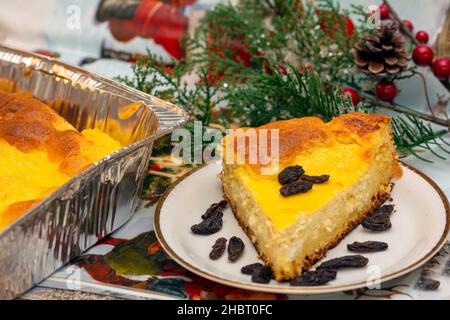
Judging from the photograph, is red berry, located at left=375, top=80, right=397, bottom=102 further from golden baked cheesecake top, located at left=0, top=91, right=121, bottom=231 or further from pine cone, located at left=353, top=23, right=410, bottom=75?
golden baked cheesecake top, located at left=0, top=91, right=121, bottom=231

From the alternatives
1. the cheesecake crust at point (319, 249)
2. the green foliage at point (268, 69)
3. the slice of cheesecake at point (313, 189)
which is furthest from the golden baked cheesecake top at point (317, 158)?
the green foliage at point (268, 69)

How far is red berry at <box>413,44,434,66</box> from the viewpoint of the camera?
2.21 meters

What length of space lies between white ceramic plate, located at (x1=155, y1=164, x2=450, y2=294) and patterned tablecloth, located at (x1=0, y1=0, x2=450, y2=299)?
0.17 feet

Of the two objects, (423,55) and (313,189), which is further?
(423,55)

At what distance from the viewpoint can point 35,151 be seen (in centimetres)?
174

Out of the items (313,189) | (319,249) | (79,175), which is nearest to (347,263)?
(319,249)

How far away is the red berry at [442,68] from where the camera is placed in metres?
2.18

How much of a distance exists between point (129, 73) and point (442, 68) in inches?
49.4

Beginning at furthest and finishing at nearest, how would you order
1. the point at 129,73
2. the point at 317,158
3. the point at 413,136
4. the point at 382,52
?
the point at 129,73 < the point at 382,52 < the point at 413,136 < the point at 317,158

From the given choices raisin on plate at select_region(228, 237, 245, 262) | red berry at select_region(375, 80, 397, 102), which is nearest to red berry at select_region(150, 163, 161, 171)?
raisin on plate at select_region(228, 237, 245, 262)

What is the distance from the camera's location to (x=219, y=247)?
154 cm

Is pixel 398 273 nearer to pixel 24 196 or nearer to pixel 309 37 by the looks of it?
pixel 24 196

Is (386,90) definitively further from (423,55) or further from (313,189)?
(313,189)

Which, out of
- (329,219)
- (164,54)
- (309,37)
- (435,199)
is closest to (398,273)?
(329,219)
